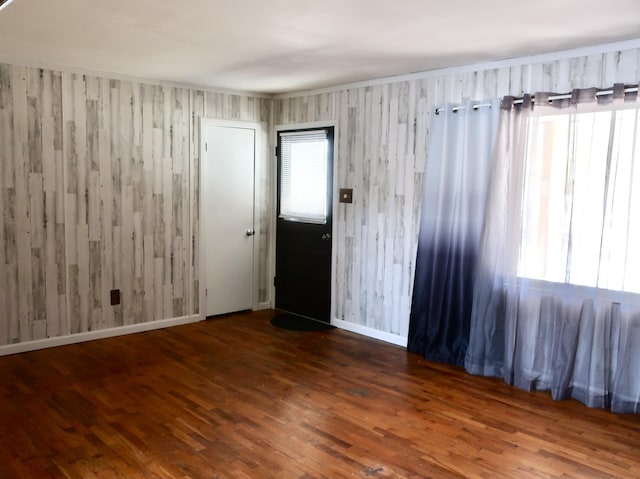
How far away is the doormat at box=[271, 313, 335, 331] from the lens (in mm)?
5619

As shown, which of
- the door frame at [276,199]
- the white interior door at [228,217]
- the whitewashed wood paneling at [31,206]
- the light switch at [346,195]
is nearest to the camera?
the whitewashed wood paneling at [31,206]

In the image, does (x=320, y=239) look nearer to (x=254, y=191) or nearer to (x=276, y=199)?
(x=276, y=199)

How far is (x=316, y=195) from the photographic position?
582 centimetres

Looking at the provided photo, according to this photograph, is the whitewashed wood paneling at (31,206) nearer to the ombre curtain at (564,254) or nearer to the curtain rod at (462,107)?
the curtain rod at (462,107)

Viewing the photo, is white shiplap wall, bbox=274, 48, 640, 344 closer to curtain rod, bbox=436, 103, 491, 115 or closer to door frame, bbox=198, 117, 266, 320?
curtain rod, bbox=436, 103, 491, 115

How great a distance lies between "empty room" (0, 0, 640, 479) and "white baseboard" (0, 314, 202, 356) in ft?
0.07

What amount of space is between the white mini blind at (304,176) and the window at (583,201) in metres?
2.25

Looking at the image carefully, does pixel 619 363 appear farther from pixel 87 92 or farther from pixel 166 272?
pixel 87 92

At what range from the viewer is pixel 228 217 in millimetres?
A: 5988

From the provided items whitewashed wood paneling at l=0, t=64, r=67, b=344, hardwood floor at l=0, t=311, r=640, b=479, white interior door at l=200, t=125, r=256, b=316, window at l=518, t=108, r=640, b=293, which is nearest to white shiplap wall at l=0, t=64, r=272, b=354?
whitewashed wood paneling at l=0, t=64, r=67, b=344

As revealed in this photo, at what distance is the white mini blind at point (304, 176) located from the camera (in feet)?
18.8

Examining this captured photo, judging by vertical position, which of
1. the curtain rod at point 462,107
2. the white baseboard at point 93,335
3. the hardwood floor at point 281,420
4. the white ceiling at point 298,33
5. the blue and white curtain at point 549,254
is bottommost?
the hardwood floor at point 281,420

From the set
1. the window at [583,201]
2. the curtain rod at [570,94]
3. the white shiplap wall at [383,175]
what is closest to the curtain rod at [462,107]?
the white shiplap wall at [383,175]

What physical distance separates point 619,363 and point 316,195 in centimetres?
322
